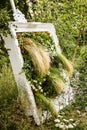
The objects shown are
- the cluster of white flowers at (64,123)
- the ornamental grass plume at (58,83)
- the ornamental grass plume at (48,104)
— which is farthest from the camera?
the ornamental grass plume at (58,83)

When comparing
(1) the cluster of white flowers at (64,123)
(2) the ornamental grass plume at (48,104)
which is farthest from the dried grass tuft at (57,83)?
(1) the cluster of white flowers at (64,123)

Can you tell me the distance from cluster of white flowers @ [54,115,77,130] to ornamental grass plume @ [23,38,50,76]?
714 mm

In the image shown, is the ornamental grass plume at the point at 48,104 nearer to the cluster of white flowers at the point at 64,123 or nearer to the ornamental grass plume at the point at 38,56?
the cluster of white flowers at the point at 64,123

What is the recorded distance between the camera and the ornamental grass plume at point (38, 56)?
5.40m

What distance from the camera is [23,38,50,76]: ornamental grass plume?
540 cm

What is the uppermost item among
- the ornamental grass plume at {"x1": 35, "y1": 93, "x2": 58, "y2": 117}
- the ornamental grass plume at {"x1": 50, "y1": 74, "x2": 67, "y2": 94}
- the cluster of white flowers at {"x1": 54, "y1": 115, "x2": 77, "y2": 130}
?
the ornamental grass plume at {"x1": 50, "y1": 74, "x2": 67, "y2": 94}

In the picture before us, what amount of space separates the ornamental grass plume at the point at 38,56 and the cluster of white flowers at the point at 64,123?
0.71 metres

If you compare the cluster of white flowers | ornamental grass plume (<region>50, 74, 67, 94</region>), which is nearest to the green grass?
the cluster of white flowers

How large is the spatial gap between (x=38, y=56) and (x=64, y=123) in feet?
3.36

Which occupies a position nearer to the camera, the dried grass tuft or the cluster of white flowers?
the cluster of white flowers

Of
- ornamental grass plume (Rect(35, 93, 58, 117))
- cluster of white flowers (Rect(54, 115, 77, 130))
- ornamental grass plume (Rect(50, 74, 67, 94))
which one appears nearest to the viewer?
cluster of white flowers (Rect(54, 115, 77, 130))

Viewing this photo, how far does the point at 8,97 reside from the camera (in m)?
5.27

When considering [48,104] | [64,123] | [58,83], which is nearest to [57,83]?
[58,83]

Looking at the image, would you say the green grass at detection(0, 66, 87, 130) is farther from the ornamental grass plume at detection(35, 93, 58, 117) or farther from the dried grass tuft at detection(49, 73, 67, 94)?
the dried grass tuft at detection(49, 73, 67, 94)
